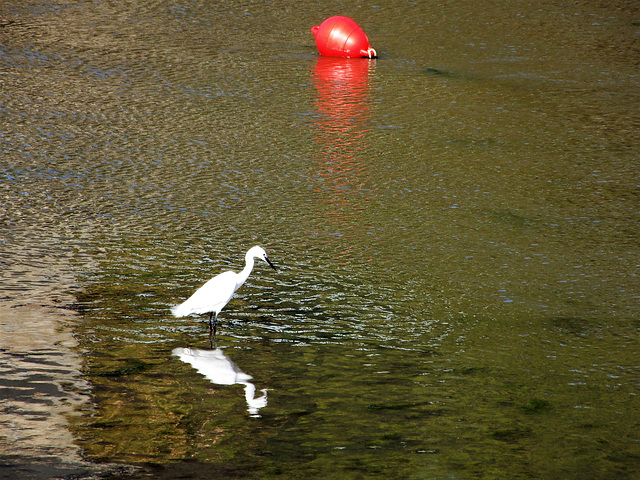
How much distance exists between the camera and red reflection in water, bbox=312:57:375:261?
9.15 m

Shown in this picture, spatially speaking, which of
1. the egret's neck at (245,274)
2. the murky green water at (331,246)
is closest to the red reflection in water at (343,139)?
the murky green water at (331,246)

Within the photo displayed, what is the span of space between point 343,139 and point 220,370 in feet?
19.6

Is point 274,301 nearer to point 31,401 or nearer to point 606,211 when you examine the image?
point 31,401

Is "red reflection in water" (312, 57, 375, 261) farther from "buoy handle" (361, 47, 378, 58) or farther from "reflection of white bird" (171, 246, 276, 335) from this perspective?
"reflection of white bird" (171, 246, 276, 335)

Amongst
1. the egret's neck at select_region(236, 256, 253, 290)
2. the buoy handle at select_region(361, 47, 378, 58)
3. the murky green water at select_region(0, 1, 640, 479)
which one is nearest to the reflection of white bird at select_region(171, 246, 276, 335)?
the egret's neck at select_region(236, 256, 253, 290)

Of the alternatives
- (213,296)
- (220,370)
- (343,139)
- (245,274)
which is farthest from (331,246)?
(343,139)

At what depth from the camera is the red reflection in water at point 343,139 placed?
9.15 meters

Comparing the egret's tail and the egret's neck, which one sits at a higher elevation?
the egret's neck

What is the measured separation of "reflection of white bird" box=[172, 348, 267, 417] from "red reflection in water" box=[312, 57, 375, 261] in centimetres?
230

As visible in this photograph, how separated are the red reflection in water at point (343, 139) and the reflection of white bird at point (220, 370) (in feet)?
7.54

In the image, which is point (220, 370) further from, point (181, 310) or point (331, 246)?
point (331, 246)

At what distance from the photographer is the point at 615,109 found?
1252 centimetres

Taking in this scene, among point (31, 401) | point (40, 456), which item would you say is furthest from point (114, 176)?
point (40, 456)

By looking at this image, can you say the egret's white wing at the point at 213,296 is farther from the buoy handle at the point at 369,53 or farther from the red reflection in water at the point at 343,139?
the buoy handle at the point at 369,53
